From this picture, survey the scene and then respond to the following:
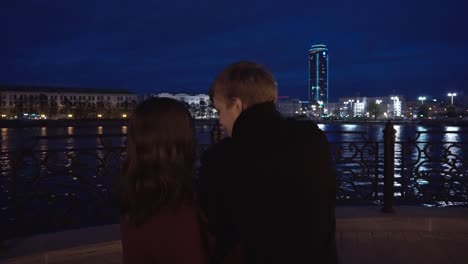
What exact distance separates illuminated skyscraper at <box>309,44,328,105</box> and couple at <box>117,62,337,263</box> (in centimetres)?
18907

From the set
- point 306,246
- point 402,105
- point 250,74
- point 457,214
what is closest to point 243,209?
point 306,246

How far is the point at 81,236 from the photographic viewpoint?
388cm

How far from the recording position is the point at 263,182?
1290 millimetres

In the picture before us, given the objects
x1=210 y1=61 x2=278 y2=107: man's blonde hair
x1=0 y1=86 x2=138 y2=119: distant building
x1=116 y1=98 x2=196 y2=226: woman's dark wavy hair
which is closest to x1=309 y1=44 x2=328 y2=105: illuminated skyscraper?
x1=0 y1=86 x2=138 y2=119: distant building

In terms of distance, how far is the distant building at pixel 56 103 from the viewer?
4011 inches

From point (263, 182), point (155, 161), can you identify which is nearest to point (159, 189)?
point (155, 161)

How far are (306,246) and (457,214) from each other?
155 inches

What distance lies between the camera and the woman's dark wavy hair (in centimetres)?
128

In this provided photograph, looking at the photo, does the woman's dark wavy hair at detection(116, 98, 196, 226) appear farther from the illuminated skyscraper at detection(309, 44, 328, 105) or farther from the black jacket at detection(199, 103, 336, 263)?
the illuminated skyscraper at detection(309, 44, 328, 105)

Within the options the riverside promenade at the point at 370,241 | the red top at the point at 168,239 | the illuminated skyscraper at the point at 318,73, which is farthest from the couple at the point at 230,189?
the illuminated skyscraper at the point at 318,73

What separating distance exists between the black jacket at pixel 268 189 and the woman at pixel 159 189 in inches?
3.2

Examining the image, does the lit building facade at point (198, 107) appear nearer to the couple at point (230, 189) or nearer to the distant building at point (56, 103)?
the distant building at point (56, 103)

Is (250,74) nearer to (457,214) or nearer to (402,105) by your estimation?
(457,214)

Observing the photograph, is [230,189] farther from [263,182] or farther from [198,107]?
[198,107]
